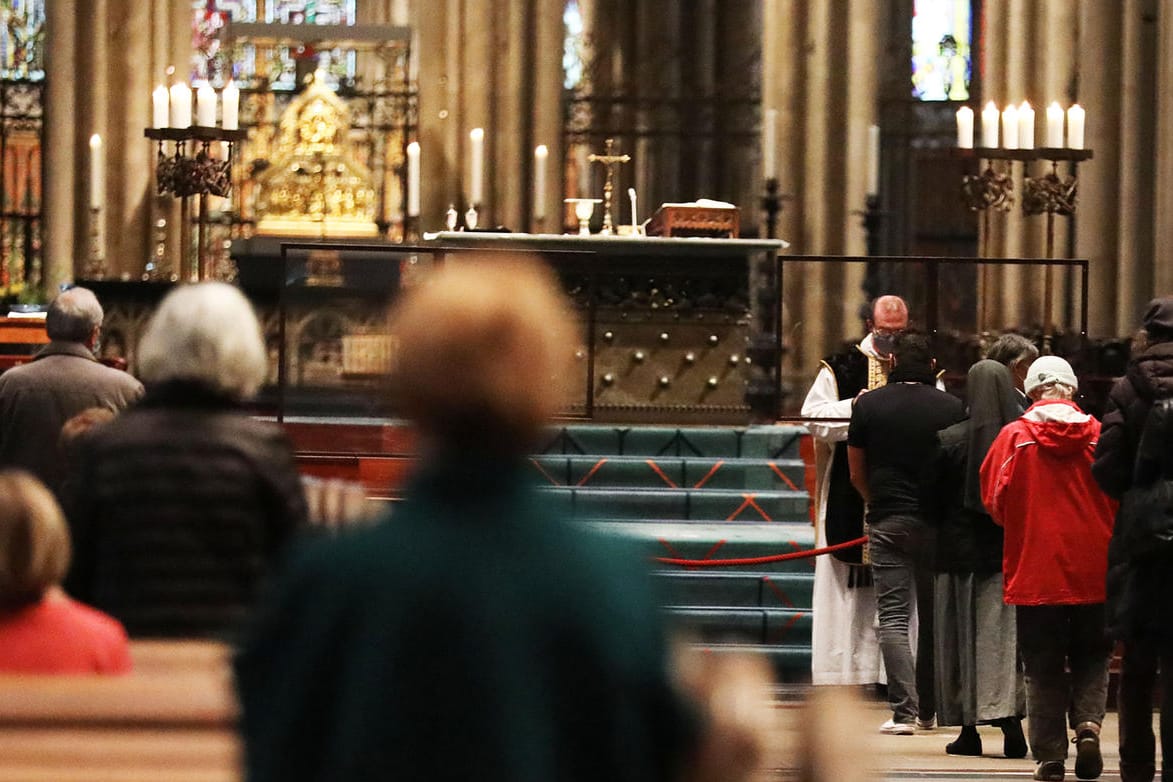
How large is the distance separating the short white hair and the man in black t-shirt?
16.5ft

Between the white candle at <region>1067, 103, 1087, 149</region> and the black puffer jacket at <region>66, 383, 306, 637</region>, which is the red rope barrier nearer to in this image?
the white candle at <region>1067, 103, 1087, 149</region>

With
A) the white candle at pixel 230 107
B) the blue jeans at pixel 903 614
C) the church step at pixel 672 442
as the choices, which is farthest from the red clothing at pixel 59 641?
the white candle at pixel 230 107

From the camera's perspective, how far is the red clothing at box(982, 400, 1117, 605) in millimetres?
7789

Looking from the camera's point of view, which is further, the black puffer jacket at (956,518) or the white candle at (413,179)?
the white candle at (413,179)

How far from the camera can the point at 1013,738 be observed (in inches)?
337

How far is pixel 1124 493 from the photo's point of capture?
23.0 feet

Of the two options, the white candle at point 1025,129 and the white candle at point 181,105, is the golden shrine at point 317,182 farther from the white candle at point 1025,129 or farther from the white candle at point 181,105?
the white candle at point 1025,129

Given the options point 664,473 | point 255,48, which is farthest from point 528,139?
point 664,473

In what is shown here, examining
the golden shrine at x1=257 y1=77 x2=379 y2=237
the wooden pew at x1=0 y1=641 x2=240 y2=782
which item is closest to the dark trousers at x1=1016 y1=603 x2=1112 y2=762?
the wooden pew at x1=0 y1=641 x2=240 y2=782

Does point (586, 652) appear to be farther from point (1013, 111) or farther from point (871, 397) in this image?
point (1013, 111)

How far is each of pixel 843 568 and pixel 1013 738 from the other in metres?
1.39

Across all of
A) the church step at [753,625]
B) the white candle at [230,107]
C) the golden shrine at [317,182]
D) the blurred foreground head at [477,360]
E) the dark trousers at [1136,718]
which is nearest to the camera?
the blurred foreground head at [477,360]

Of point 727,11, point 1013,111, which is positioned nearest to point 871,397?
point 1013,111

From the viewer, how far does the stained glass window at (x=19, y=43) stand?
19062 millimetres
